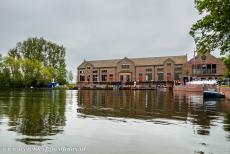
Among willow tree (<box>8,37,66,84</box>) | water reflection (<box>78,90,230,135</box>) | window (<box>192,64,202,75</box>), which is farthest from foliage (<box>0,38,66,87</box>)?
water reflection (<box>78,90,230,135</box>)

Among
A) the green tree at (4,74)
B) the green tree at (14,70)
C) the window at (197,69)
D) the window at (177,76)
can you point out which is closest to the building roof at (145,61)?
the window at (177,76)

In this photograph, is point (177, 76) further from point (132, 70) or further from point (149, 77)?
point (132, 70)

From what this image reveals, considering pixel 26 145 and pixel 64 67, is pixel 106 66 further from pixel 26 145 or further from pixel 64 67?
pixel 26 145

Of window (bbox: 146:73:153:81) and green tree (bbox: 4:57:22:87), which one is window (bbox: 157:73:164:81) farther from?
green tree (bbox: 4:57:22:87)

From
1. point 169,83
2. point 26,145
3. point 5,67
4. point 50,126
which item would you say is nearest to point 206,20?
point 50,126

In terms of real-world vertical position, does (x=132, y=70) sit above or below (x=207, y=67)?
above

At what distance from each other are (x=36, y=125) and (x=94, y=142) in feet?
14.6

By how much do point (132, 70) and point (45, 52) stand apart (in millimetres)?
38481

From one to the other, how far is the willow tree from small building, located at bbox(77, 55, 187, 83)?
23636 mm

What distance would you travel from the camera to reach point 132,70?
456ft

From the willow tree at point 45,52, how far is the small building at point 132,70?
23.6 metres

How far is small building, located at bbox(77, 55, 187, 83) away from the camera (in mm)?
128375

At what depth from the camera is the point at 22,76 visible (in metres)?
109

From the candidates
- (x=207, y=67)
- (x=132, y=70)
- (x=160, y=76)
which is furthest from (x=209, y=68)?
(x=132, y=70)
